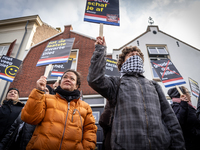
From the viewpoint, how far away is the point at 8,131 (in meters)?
2.34

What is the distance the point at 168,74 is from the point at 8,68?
24.0ft

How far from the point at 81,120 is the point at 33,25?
1145cm

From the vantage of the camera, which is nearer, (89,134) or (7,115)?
(89,134)

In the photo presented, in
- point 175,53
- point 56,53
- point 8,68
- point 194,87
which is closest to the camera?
point 56,53

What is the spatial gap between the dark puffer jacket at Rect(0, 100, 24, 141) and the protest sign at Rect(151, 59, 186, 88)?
4.83 meters

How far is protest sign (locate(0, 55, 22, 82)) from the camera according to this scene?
17.7 ft

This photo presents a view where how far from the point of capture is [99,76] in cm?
130

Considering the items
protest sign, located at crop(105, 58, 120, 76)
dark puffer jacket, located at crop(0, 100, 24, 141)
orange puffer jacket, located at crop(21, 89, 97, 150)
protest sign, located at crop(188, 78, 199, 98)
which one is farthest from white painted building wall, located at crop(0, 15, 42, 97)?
protest sign, located at crop(188, 78, 199, 98)

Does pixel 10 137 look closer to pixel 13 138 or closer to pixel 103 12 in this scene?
pixel 13 138

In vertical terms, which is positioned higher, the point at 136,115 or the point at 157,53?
the point at 157,53

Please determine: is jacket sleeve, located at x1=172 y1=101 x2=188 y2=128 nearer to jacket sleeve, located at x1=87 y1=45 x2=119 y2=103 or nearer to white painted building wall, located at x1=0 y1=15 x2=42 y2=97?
jacket sleeve, located at x1=87 y1=45 x2=119 y2=103

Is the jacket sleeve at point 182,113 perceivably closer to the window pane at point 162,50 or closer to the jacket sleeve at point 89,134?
the jacket sleeve at point 89,134

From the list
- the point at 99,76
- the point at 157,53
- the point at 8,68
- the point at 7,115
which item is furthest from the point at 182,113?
the point at 8,68

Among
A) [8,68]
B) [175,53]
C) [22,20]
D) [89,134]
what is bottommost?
[89,134]
